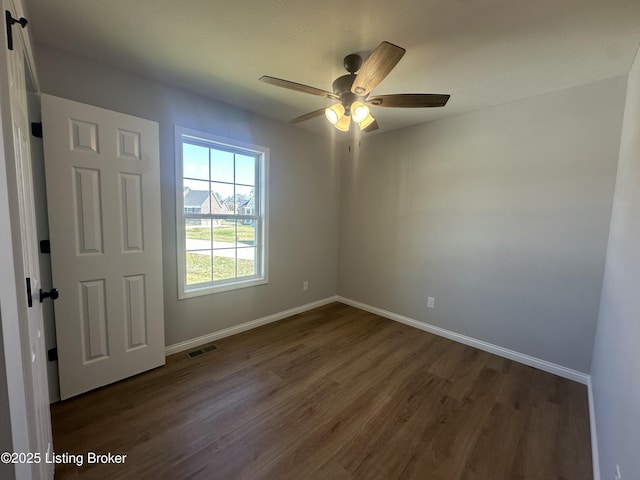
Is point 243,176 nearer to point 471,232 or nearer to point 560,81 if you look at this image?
point 471,232

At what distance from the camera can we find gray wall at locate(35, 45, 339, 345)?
6.50 ft

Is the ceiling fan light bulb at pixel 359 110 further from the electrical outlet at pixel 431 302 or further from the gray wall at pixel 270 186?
the electrical outlet at pixel 431 302

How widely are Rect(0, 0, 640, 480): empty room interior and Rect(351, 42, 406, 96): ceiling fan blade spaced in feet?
0.06

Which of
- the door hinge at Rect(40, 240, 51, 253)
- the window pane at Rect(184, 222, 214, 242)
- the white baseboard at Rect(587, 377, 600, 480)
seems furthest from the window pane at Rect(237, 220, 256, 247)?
the white baseboard at Rect(587, 377, 600, 480)

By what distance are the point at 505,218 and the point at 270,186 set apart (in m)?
2.51

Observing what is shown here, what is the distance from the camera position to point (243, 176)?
2.98 metres

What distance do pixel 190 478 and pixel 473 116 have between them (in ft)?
11.9

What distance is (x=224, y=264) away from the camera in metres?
2.90

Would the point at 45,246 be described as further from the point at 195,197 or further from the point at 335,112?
the point at 335,112

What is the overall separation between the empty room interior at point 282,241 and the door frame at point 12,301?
0.01 metres

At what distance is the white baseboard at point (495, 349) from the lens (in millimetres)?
2277

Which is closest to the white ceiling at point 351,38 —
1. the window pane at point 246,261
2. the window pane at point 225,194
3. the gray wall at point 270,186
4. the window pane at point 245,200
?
the gray wall at point 270,186

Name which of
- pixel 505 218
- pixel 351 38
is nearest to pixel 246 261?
pixel 351 38

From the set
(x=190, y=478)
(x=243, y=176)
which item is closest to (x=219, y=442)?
(x=190, y=478)
